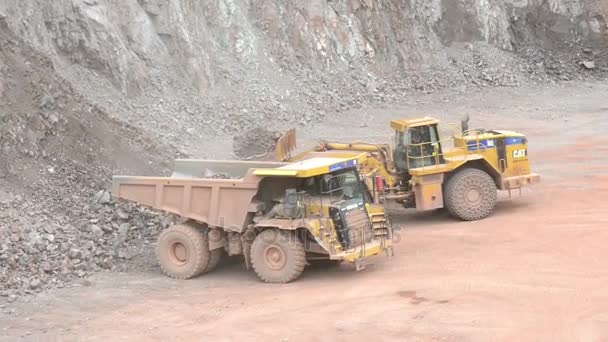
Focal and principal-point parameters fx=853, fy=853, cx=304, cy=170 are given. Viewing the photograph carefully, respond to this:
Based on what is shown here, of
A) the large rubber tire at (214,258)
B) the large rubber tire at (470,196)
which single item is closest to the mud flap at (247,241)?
the large rubber tire at (214,258)

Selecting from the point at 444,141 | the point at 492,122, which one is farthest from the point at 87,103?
the point at 492,122

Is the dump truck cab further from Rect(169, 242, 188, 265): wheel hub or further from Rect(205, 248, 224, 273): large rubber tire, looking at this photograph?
Rect(169, 242, 188, 265): wheel hub

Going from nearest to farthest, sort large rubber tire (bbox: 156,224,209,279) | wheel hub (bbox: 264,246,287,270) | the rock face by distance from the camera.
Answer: wheel hub (bbox: 264,246,287,270)
large rubber tire (bbox: 156,224,209,279)
the rock face

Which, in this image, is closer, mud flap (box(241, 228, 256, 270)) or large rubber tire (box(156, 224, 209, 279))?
mud flap (box(241, 228, 256, 270))

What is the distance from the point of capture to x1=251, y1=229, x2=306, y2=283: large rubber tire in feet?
38.9

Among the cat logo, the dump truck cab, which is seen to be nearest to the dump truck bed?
the dump truck cab

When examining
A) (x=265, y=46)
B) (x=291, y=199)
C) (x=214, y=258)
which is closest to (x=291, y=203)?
(x=291, y=199)

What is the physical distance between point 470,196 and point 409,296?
450 cm

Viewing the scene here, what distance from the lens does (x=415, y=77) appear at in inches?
1136

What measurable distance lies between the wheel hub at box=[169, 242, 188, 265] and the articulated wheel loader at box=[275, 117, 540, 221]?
309 cm

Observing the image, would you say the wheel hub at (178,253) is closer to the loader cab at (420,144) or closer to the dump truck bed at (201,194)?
the dump truck bed at (201,194)

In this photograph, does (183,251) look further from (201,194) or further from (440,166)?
(440,166)

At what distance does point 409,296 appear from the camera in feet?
36.2

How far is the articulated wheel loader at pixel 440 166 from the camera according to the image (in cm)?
1498
